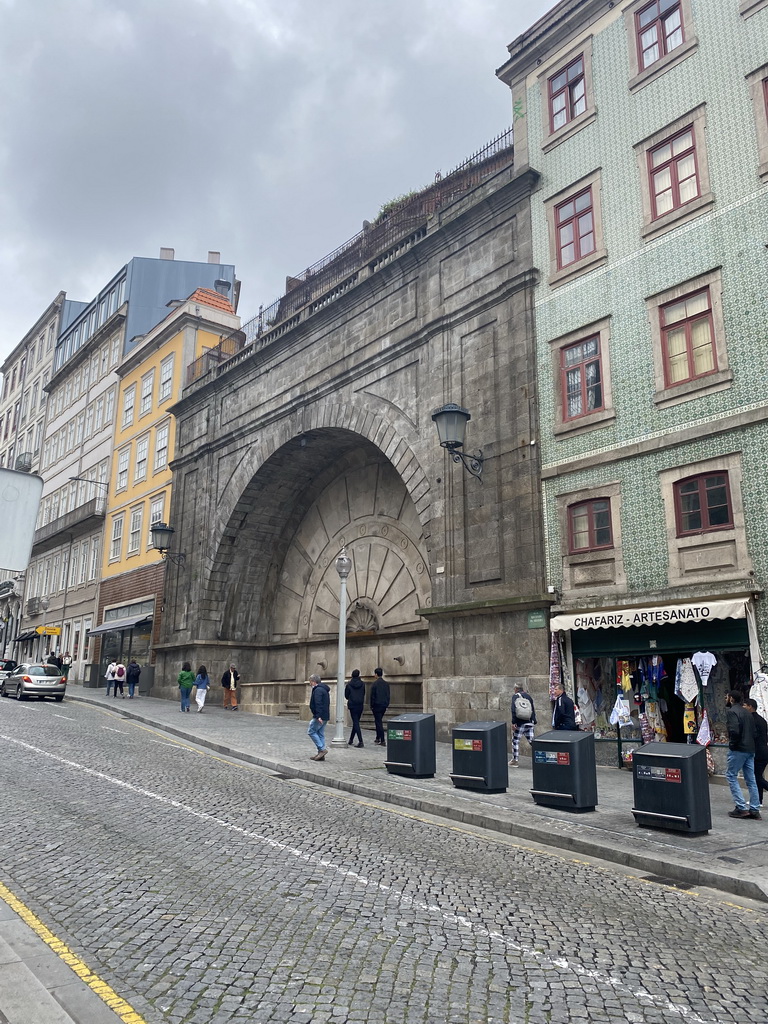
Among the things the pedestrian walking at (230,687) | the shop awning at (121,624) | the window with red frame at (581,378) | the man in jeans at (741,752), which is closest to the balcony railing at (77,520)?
the shop awning at (121,624)

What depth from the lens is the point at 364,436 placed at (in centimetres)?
2422

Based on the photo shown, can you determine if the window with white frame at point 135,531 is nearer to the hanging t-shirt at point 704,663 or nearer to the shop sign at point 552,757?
the hanging t-shirt at point 704,663

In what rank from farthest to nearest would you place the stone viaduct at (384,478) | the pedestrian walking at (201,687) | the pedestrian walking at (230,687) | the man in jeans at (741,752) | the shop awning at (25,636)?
the shop awning at (25,636), the pedestrian walking at (230,687), the pedestrian walking at (201,687), the stone viaduct at (384,478), the man in jeans at (741,752)

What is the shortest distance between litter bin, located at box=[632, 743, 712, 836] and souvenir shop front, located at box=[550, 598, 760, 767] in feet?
12.5

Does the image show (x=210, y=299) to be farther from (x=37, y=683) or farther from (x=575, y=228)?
(x=575, y=228)

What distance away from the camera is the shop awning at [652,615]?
1370cm

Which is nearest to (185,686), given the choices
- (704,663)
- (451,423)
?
(451,423)

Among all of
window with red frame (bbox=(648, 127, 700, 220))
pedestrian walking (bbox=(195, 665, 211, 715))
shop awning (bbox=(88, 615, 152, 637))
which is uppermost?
window with red frame (bbox=(648, 127, 700, 220))

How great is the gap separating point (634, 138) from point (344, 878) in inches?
627

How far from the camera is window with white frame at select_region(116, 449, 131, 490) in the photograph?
1614 inches

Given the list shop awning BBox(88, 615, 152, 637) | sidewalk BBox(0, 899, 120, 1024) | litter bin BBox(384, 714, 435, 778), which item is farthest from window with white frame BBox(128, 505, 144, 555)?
sidewalk BBox(0, 899, 120, 1024)

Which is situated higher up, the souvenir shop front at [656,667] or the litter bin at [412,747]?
the souvenir shop front at [656,667]

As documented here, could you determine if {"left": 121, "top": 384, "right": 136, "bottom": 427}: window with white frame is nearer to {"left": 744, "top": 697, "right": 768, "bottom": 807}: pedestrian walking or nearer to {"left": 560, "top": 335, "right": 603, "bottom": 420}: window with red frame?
{"left": 560, "top": 335, "right": 603, "bottom": 420}: window with red frame

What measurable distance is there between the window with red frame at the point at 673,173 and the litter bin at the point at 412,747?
1097 cm
